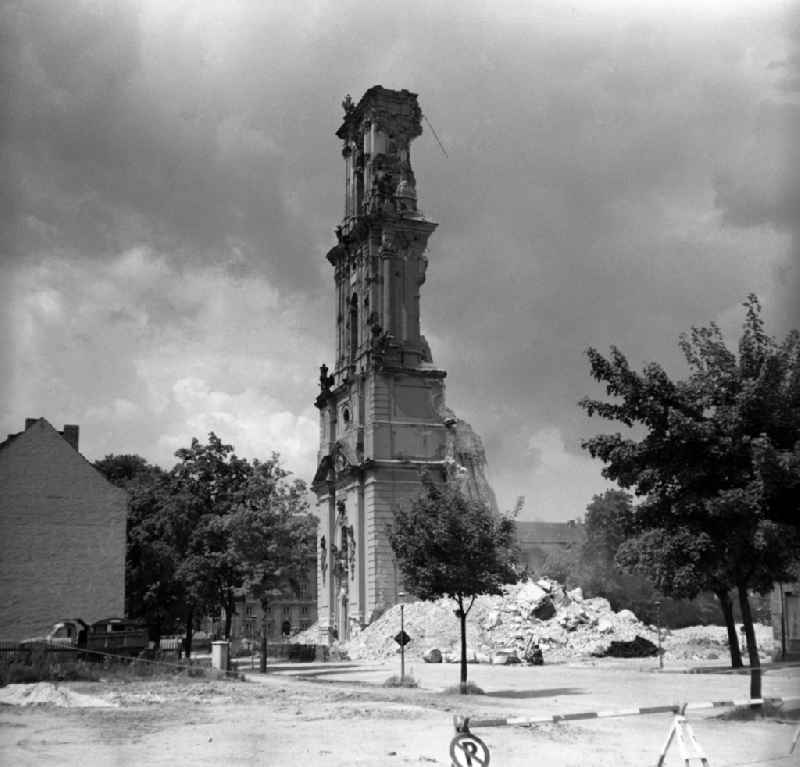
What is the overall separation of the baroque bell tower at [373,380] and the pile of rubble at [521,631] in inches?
175

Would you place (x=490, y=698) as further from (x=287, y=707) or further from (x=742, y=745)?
(x=742, y=745)

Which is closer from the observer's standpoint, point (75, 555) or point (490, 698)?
point (490, 698)

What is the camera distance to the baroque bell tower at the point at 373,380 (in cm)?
6231

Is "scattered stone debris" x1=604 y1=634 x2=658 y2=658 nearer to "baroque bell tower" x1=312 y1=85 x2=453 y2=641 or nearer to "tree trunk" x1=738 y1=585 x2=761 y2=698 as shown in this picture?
"baroque bell tower" x1=312 y1=85 x2=453 y2=641

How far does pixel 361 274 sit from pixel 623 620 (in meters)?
29.4

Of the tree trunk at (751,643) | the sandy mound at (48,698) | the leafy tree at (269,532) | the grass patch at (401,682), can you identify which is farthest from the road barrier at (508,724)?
the leafy tree at (269,532)

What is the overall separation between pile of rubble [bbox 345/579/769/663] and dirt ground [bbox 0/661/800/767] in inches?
873

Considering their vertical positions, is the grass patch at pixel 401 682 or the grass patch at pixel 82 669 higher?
the grass patch at pixel 82 669

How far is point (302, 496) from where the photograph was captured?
43625 millimetres

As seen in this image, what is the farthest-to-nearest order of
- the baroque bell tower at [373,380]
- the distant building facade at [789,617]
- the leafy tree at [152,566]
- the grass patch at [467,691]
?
1. the baroque bell tower at [373,380]
2. the leafy tree at [152,566]
3. the distant building facade at [789,617]
4. the grass patch at [467,691]

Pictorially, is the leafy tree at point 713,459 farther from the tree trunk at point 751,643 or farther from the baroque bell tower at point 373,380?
the baroque bell tower at point 373,380

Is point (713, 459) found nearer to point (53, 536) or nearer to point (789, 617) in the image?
point (789, 617)

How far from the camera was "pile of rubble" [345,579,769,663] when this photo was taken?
51906mm

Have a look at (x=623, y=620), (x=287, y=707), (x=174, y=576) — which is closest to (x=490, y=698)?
(x=287, y=707)
